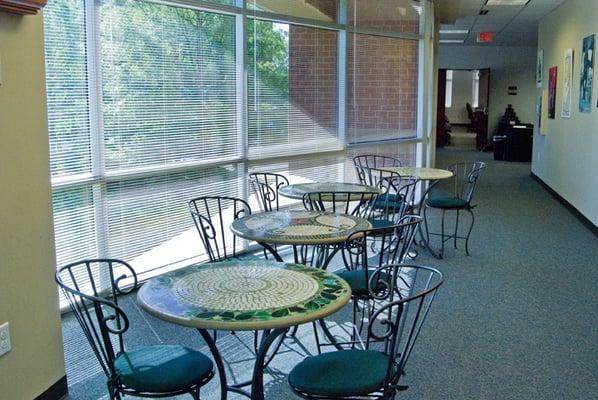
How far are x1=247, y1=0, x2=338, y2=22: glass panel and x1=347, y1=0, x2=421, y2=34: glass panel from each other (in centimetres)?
32

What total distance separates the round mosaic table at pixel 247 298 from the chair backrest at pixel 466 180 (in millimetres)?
3414

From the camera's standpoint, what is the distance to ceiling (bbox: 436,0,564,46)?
28.8 ft

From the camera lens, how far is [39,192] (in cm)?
262

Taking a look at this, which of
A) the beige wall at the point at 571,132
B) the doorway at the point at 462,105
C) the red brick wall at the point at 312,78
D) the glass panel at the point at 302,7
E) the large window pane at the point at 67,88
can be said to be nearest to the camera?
the large window pane at the point at 67,88

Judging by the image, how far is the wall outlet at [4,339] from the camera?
94.9 inches

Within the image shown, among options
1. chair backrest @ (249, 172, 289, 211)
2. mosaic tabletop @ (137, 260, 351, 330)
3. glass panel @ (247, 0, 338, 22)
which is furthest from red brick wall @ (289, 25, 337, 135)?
mosaic tabletop @ (137, 260, 351, 330)

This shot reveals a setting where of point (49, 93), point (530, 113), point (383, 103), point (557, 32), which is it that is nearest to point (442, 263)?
point (383, 103)

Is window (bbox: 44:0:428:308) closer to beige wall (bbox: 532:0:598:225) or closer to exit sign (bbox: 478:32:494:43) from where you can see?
beige wall (bbox: 532:0:598:225)

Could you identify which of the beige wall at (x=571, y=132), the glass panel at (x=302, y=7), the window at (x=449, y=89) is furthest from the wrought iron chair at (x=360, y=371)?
the window at (x=449, y=89)

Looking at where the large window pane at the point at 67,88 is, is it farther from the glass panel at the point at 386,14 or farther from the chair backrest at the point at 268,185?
the glass panel at the point at 386,14

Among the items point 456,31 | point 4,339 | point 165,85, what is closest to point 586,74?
point 165,85

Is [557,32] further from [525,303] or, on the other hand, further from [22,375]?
[22,375]

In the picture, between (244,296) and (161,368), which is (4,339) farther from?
(244,296)

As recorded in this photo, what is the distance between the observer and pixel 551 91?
9.37m
